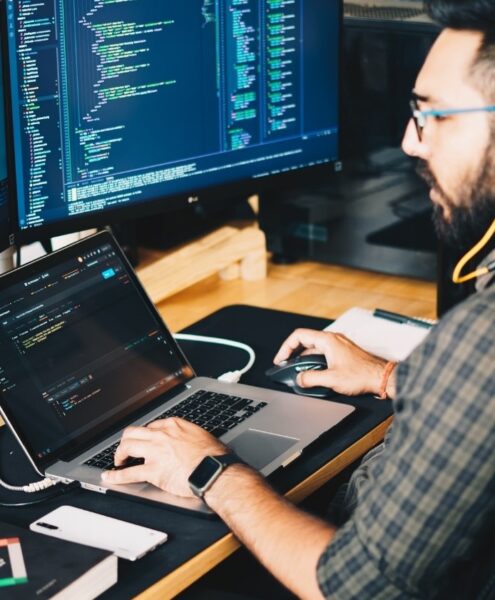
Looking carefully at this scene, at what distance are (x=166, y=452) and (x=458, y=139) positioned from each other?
469 mm

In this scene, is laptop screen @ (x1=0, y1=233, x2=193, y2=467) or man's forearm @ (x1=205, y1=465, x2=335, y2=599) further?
laptop screen @ (x1=0, y1=233, x2=193, y2=467)

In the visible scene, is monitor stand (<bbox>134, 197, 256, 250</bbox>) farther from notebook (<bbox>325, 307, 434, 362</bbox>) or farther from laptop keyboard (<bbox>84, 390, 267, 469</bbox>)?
laptop keyboard (<bbox>84, 390, 267, 469</bbox>)

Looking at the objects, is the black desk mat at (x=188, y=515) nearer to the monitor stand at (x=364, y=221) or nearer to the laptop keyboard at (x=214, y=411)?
the laptop keyboard at (x=214, y=411)

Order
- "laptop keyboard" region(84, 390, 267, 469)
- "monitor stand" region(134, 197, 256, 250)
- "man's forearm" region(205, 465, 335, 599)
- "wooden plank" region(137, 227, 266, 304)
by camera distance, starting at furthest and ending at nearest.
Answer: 1. "monitor stand" region(134, 197, 256, 250)
2. "wooden plank" region(137, 227, 266, 304)
3. "laptop keyboard" region(84, 390, 267, 469)
4. "man's forearm" region(205, 465, 335, 599)

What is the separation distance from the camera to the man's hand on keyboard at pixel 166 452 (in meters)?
1.26

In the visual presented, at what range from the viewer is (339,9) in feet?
6.13

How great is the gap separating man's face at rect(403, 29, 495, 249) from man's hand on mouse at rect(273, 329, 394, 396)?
0.97 ft

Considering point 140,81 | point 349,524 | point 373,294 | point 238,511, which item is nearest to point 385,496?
point 349,524

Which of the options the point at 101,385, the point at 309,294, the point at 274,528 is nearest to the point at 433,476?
the point at 274,528

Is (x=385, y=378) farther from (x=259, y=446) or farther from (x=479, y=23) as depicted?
(x=479, y=23)

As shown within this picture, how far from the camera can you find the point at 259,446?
1.36 meters

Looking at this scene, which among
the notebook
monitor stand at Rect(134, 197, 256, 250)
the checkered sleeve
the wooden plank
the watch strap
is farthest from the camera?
monitor stand at Rect(134, 197, 256, 250)

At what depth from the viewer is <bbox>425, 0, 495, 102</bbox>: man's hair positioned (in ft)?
3.84

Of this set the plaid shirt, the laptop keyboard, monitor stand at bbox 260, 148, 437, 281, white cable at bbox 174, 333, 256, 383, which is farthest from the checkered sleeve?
monitor stand at bbox 260, 148, 437, 281
